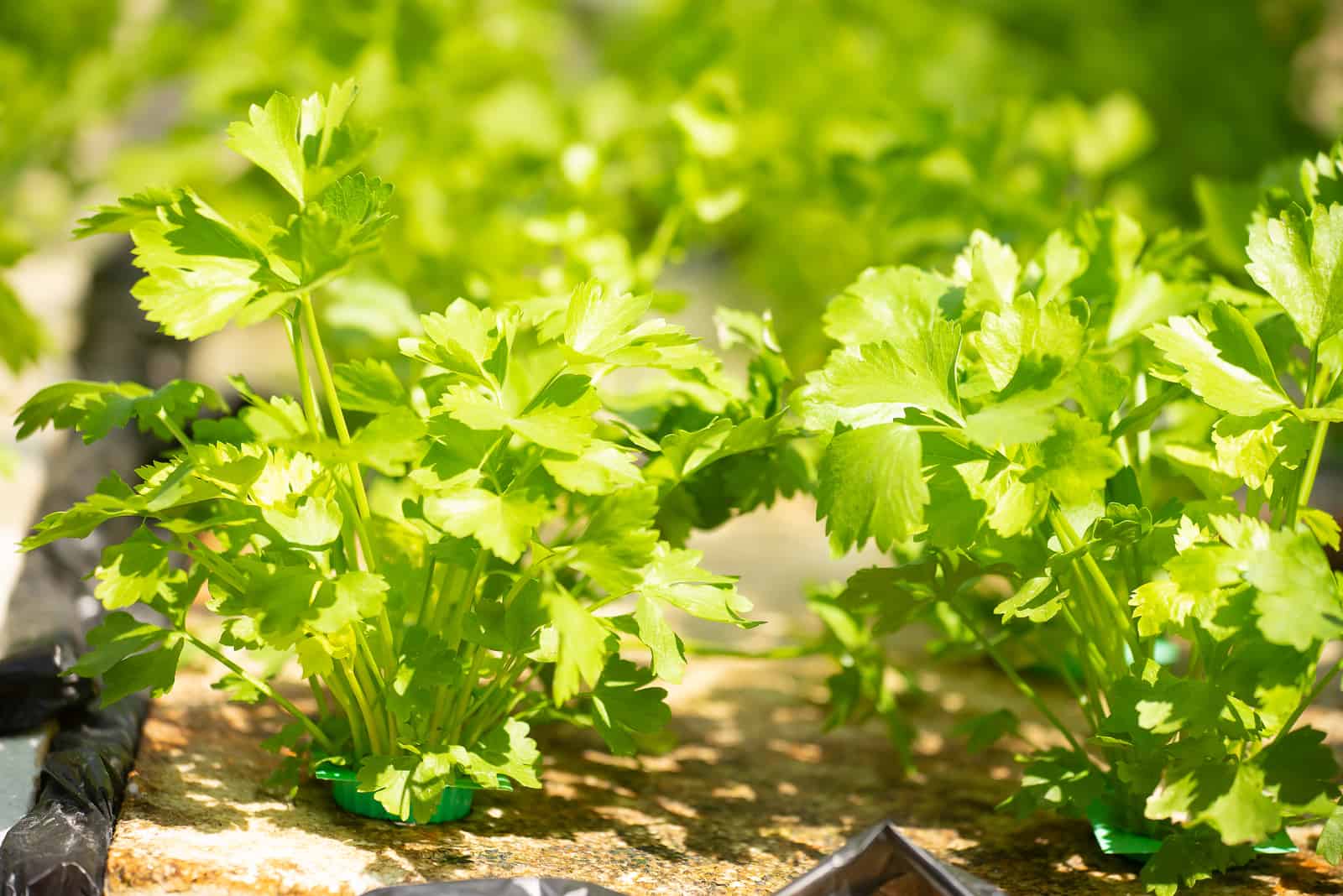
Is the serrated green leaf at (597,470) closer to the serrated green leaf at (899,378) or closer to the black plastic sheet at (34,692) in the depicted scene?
the serrated green leaf at (899,378)

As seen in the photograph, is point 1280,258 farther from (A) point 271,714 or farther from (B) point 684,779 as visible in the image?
(A) point 271,714

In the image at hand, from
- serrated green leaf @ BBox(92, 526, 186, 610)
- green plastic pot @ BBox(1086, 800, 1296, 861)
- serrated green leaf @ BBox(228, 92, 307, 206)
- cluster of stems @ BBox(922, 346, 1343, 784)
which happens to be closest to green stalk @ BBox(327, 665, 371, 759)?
serrated green leaf @ BBox(92, 526, 186, 610)

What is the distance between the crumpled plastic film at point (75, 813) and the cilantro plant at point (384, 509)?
8 centimetres

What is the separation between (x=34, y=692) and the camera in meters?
1.03

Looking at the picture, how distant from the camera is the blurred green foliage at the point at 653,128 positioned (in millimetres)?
1436

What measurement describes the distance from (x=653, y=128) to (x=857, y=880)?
129 centimetres

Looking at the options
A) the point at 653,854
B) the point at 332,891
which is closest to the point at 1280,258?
the point at 653,854

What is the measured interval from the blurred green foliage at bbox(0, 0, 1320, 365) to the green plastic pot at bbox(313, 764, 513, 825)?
48cm

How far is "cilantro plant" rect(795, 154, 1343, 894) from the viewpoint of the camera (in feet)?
2.50

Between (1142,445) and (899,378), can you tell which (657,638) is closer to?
(899,378)

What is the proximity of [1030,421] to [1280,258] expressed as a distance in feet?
0.86

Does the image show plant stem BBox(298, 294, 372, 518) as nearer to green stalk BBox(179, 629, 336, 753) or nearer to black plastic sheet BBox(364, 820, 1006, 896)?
green stalk BBox(179, 629, 336, 753)

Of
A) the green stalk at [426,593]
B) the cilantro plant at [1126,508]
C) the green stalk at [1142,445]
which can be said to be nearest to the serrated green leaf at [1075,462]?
the cilantro plant at [1126,508]

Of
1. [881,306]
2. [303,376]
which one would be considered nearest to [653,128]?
[881,306]
